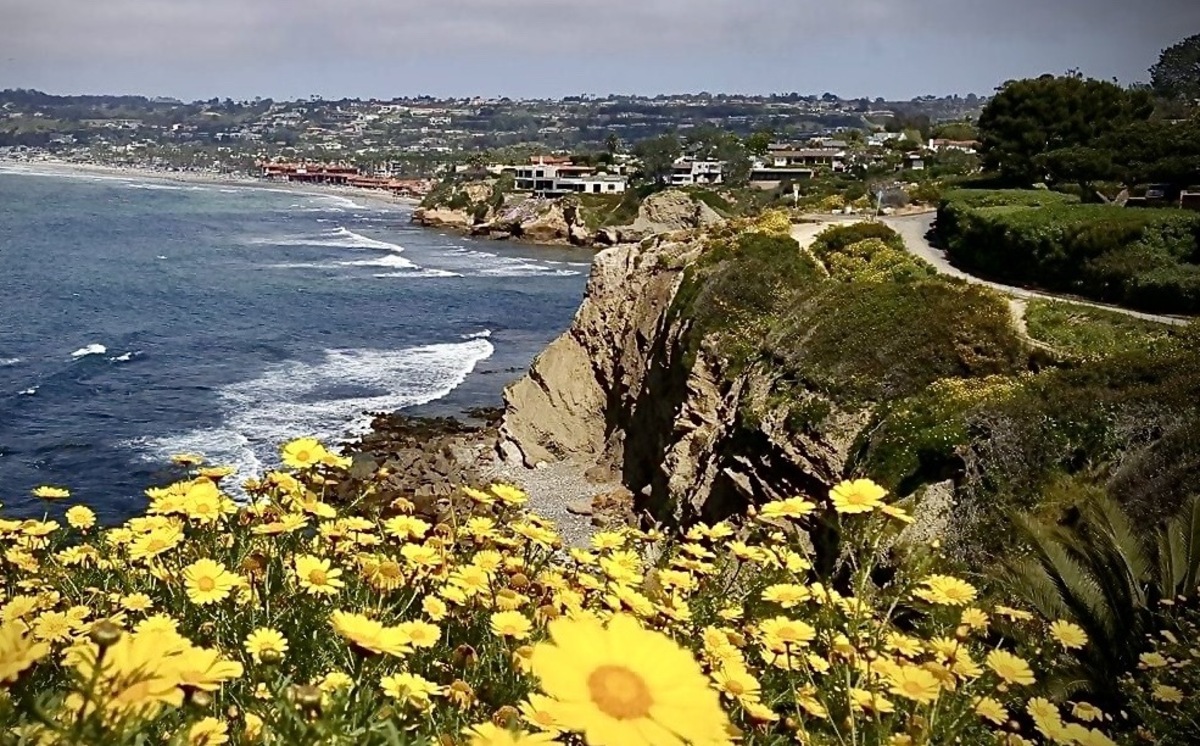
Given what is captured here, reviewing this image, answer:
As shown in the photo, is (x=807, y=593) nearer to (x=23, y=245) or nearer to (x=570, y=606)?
(x=570, y=606)

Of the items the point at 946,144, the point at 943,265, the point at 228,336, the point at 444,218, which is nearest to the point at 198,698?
the point at 943,265

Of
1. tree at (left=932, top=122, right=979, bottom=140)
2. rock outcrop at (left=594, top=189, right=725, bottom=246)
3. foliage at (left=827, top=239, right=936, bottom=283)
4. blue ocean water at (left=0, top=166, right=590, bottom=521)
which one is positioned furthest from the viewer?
tree at (left=932, top=122, right=979, bottom=140)

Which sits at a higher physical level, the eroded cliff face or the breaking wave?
the eroded cliff face

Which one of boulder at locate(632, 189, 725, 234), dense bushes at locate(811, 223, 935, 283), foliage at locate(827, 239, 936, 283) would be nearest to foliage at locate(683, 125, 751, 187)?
boulder at locate(632, 189, 725, 234)

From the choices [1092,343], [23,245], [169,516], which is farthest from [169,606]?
[23,245]

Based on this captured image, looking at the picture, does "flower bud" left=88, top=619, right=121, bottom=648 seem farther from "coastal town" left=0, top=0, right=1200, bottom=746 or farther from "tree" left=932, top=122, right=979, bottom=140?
"tree" left=932, top=122, right=979, bottom=140

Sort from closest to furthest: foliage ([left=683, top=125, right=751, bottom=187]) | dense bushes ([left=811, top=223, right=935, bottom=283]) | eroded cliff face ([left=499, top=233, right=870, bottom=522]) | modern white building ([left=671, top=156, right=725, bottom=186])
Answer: eroded cliff face ([left=499, top=233, right=870, bottom=522])
dense bushes ([left=811, top=223, right=935, bottom=283])
foliage ([left=683, top=125, right=751, bottom=187])
modern white building ([left=671, top=156, right=725, bottom=186])

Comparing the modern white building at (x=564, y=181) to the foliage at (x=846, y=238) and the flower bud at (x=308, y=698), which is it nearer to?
the foliage at (x=846, y=238)
